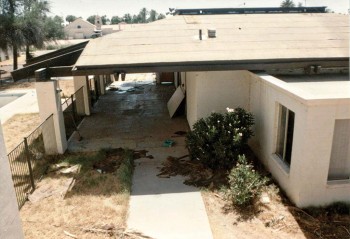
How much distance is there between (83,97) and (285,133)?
9860mm

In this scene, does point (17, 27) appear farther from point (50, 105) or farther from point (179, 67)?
point (179, 67)

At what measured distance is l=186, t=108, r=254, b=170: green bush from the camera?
27.6 ft

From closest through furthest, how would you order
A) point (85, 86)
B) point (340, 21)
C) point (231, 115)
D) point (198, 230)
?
1. point (198, 230)
2. point (231, 115)
3. point (340, 21)
4. point (85, 86)

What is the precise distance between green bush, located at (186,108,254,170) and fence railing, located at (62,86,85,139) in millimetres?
5569

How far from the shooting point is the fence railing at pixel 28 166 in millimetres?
7839

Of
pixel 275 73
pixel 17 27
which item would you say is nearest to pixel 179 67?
pixel 275 73

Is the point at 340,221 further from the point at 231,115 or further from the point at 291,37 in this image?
the point at 291,37

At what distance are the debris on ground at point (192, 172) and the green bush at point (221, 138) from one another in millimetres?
249

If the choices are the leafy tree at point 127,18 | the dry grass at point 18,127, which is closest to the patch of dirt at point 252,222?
the dry grass at point 18,127

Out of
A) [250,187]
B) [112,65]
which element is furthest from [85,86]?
[250,187]

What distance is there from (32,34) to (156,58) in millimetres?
26518

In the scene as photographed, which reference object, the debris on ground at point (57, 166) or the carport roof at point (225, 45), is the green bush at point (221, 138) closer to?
the carport roof at point (225, 45)

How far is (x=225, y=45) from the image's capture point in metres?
10.4

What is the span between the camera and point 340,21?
502 inches
